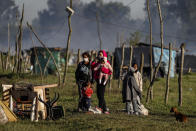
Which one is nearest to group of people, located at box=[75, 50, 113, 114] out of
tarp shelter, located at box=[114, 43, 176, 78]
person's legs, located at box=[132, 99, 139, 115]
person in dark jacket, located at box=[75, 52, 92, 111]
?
person in dark jacket, located at box=[75, 52, 92, 111]

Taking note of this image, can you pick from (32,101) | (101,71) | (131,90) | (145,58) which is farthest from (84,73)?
(145,58)

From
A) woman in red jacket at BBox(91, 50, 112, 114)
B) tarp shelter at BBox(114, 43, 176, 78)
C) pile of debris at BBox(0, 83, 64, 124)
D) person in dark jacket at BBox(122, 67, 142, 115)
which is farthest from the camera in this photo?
tarp shelter at BBox(114, 43, 176, 78)

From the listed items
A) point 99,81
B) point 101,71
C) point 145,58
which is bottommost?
point 99,81

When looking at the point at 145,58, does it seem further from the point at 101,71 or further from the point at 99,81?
the point at 99,81

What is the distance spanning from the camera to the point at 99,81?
1079cm

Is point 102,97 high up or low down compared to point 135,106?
up

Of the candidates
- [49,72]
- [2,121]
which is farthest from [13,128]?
[49,72]

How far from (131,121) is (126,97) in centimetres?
177

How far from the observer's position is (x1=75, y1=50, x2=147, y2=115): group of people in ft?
35.6

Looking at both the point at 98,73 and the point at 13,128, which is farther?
the point at 98,73

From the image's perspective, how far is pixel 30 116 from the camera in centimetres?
946

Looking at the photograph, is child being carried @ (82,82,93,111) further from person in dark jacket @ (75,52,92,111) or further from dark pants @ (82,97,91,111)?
person in dark jacket @ (75,52,92,111)

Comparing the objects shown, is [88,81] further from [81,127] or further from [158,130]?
[158,130]

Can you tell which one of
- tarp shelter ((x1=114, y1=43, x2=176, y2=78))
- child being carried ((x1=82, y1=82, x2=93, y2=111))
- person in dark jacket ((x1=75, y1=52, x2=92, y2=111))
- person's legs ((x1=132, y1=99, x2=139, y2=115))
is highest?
tarp shelter ((x1=114, y1=43, x2=176, y2=78))
